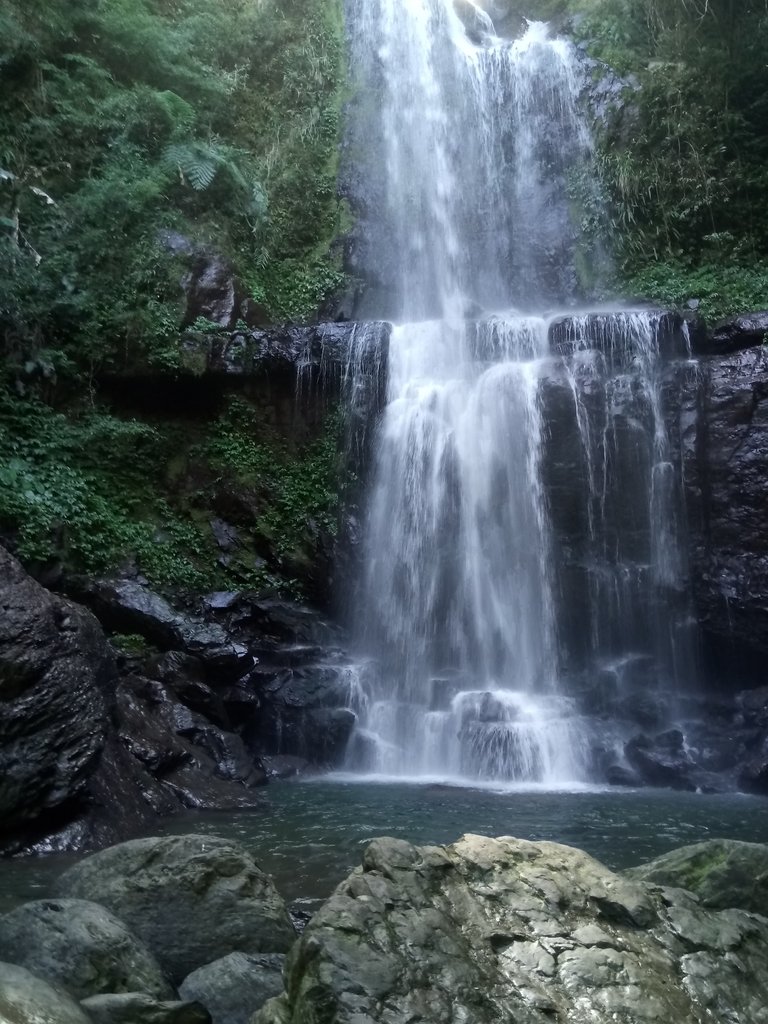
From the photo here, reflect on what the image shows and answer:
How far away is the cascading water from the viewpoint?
11.7 meters

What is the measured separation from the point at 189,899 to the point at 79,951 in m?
0.76

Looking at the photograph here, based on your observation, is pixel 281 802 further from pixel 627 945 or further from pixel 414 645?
pixel 627 945

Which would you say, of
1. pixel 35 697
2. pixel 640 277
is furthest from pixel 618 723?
pixel 640 277

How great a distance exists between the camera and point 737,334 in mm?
13297

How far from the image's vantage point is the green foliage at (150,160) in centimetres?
1413

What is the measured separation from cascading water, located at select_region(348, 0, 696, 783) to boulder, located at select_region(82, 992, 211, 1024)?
7.48 metres

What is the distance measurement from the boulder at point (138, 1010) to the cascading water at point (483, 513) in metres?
7.48

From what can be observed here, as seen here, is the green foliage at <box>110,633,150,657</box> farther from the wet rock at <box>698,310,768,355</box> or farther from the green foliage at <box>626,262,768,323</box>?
the green foliage at <box>626,262,768,323</box>

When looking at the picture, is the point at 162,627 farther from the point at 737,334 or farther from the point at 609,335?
the point at 737,334

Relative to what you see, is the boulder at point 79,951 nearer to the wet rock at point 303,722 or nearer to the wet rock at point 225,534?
the wet rock at point 303,722

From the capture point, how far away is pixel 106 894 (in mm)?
4730

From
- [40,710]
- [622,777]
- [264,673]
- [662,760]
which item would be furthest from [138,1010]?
[264,673]

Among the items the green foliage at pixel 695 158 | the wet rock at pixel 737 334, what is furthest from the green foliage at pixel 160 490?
the green foliage at pixel 695 158

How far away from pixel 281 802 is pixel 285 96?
1661cm
